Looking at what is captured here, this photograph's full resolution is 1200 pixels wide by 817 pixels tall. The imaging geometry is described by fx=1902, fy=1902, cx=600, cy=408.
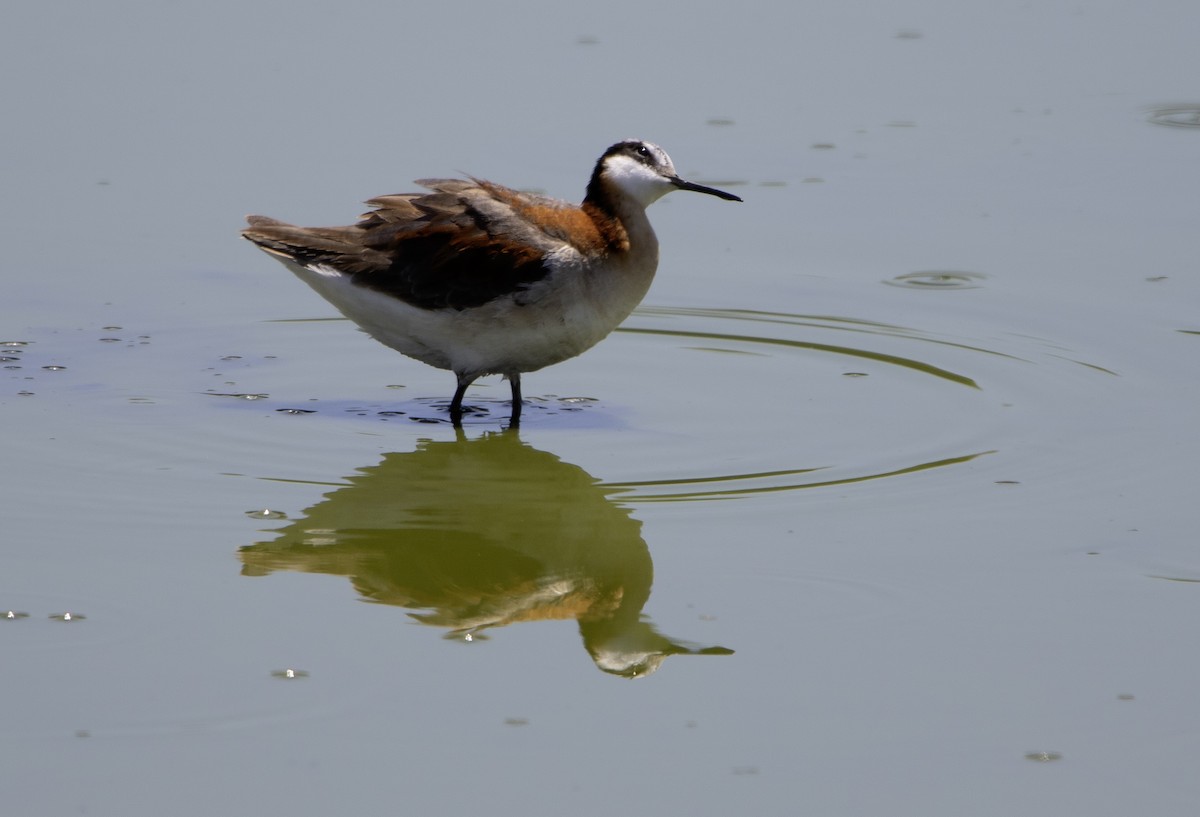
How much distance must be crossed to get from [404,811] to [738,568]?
2383 mm

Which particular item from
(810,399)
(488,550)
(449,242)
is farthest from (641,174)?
(488,550)

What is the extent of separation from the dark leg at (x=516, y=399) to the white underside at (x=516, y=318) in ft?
0.29

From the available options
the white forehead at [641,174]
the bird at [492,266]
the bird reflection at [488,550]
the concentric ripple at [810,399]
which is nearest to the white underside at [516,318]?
the bird at [492,266]

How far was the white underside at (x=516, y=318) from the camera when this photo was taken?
Answer: 9.70m

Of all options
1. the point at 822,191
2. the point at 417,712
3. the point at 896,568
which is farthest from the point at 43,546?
the point at 822,191

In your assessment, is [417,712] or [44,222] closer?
[417,712]

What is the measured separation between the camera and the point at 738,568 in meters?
7.64

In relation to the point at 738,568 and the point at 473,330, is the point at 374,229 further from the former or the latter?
the point at 738,568

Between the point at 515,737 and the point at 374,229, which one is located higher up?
the point at 374,229

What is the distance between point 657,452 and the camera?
9195mm

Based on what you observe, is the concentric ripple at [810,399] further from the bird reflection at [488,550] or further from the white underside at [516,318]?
the white underside at [516,318]

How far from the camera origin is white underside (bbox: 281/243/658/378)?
970 cm

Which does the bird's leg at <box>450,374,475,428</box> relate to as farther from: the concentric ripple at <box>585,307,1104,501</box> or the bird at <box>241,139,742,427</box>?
the concentric ripple at <box>585,307,1104,501</box>

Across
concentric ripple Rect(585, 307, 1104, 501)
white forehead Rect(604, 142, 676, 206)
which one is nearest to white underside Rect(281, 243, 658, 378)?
white forehead Rect(604, 142, 676, 206)
